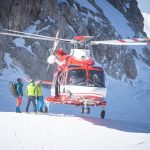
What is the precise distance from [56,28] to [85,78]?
24.6 metres

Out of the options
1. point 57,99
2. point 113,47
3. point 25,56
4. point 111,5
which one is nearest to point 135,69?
point 113,47

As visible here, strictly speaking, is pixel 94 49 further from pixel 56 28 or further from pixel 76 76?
pixel 76 76

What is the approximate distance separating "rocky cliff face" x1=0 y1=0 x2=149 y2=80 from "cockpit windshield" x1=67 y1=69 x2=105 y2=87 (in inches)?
676

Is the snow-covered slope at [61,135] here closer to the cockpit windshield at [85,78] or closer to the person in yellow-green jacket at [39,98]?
the cockpit windshield at [85,78]

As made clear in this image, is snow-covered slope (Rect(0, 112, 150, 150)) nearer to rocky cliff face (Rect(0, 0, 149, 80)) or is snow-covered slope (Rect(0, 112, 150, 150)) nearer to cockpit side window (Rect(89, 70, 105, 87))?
cockpit side window (Rect(89, 70, 105, 87))

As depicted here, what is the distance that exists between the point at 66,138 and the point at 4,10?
2658cm

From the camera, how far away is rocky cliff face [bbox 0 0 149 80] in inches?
1455

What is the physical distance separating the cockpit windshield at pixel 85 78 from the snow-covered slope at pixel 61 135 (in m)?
1.99

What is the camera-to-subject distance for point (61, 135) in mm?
13734

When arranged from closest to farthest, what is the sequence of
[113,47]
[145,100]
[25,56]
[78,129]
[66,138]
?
[66,138], [78,129], [25,56], [145,100], [113,47]

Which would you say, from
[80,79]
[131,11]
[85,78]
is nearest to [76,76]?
[80,79]

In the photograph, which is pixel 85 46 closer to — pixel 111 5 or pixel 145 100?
pixel 145 100

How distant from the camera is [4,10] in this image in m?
37.7

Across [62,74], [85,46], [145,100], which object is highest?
[85,46]
